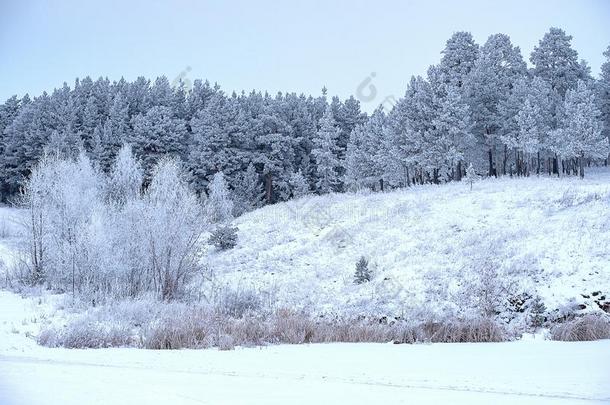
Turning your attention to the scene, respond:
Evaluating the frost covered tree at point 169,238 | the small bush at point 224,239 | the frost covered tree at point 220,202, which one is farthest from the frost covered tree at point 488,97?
the frost covered tree at point 169,238

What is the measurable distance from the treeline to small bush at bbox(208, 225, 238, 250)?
17.2 m

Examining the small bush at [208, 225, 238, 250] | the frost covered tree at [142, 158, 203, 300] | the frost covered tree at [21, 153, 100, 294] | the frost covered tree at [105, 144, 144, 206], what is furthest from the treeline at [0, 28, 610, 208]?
the frost covered tree at [142, 158, 203, 300]

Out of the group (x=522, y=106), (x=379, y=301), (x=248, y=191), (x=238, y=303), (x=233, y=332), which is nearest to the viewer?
(x=233, y=332)

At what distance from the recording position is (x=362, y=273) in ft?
67.6

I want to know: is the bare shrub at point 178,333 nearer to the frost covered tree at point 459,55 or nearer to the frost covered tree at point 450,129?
the frost covered tree at point 450,129

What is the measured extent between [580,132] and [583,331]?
31.6 meters

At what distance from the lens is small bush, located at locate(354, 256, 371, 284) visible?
20.4 metres

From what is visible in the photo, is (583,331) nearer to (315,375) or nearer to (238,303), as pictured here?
(315,375)

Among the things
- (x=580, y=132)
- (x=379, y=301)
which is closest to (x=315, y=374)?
(x=379, y=301)

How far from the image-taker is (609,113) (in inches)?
1844

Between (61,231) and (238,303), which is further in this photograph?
(61,231)

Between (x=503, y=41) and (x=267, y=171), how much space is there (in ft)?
94.2

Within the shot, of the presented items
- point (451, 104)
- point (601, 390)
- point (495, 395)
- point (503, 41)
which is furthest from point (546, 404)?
point (503, 41)

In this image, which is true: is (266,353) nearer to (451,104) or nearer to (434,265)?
(434,265)
